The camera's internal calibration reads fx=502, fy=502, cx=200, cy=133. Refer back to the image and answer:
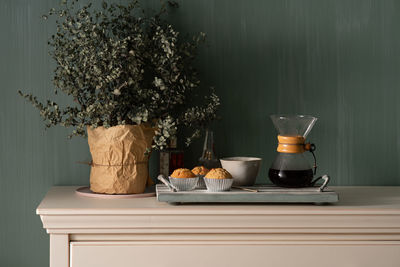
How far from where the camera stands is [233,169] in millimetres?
1375

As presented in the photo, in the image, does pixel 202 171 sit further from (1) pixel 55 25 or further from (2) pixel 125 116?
(1) pixel 55 25

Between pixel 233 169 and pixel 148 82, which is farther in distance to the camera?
pixel 148 82

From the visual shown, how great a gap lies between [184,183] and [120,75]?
13.4 inches

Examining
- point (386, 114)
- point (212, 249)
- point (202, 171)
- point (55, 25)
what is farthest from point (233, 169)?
point (55, 25)

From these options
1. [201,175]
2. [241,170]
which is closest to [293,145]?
[241,170]

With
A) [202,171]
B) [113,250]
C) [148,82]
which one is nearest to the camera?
[113,250]

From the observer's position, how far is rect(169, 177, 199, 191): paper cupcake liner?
1280 millimetres

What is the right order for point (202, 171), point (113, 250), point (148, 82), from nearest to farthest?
point (113, 250) < point (202, 171) < point (148, 82)

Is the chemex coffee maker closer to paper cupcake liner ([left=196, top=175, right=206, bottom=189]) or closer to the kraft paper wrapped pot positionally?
paper cupcake liner ([left=196, top=175, right=206, bottom=189])

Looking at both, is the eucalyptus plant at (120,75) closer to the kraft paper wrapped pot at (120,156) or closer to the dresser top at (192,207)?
the kraft paper wrapped pot at (120,156)

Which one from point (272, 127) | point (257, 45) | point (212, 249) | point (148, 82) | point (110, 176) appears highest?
point (257, 45)

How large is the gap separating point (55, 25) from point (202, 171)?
0.66 m

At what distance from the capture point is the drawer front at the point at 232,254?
1.21 m

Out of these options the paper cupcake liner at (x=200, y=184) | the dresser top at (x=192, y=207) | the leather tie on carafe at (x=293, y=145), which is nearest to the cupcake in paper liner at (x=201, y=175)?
the paper cupcake liner at (x=200, y=184)
